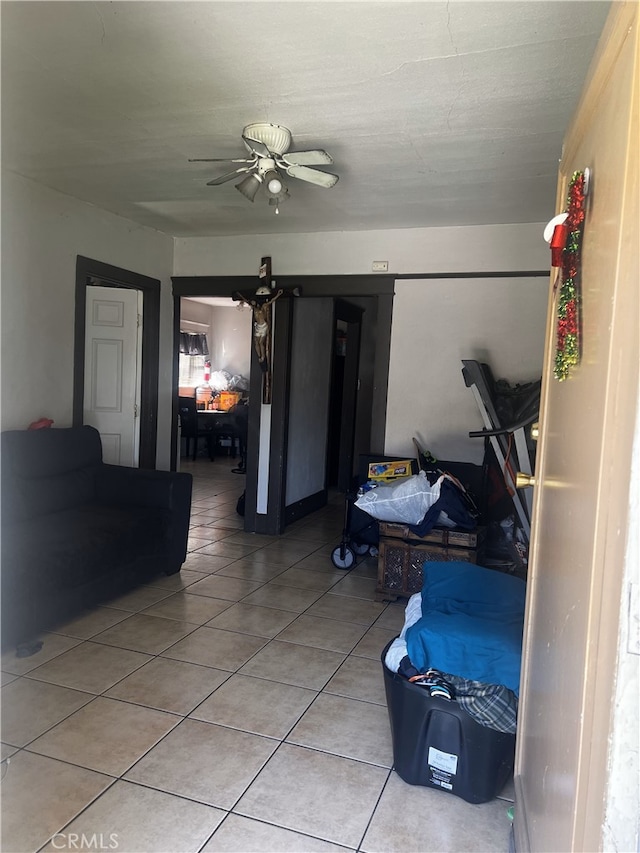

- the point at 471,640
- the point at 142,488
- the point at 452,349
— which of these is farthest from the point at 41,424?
the point at 471,640

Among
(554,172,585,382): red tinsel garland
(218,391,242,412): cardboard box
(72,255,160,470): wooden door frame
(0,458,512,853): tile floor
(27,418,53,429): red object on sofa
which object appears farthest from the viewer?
(218,391,242,412): cardboard box

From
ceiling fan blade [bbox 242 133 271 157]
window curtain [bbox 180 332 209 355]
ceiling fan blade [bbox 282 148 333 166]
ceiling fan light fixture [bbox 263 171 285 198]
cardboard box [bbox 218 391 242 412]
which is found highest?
ceiling fan blade [bbox 242 133 271 157]

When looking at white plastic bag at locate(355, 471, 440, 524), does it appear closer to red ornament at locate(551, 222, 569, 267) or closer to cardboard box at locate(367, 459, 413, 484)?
cardboard box at locate(367, 459, 413, 484)

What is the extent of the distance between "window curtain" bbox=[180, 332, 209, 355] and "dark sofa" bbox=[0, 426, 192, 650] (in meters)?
6.06

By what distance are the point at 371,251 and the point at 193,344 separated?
6.02 meters

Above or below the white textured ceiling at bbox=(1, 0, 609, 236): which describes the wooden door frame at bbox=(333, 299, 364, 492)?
below

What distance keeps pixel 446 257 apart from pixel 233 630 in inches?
122

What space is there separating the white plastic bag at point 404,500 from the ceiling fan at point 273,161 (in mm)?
1812

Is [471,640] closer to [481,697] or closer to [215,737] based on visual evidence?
[481,697]

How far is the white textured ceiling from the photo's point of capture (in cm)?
197

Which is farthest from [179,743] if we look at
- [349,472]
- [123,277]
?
[349,472]

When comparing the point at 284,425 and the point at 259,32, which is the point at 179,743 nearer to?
the point at 259,32

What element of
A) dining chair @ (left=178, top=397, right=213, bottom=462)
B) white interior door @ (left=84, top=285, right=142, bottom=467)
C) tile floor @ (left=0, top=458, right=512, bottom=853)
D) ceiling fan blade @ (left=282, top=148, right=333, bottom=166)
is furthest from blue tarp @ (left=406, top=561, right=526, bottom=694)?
dining chair @ (left=178, top=397, right=213, bottom=462)

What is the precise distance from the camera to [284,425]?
16.8 ft
